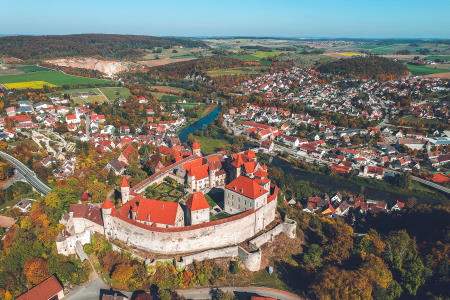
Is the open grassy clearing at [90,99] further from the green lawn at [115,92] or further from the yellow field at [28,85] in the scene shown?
the yellow field at [28,85]

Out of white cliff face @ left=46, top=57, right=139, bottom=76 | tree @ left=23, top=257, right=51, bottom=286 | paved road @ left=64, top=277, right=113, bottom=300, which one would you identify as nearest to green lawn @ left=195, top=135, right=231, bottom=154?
paved road @ left=64, top=277, right=113, bottom=300

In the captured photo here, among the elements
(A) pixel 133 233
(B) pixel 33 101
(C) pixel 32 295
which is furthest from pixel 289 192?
(B) pixel 33 101

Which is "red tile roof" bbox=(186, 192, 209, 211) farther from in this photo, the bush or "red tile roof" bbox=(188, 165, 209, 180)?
"red tile roof" bbox=(188, 165, 209, 180)

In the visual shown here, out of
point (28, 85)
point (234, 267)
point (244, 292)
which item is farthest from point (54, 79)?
point (244, 292)

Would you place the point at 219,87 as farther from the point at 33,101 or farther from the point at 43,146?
the point at 43,146

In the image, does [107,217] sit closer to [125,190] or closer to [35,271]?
[125,190]
